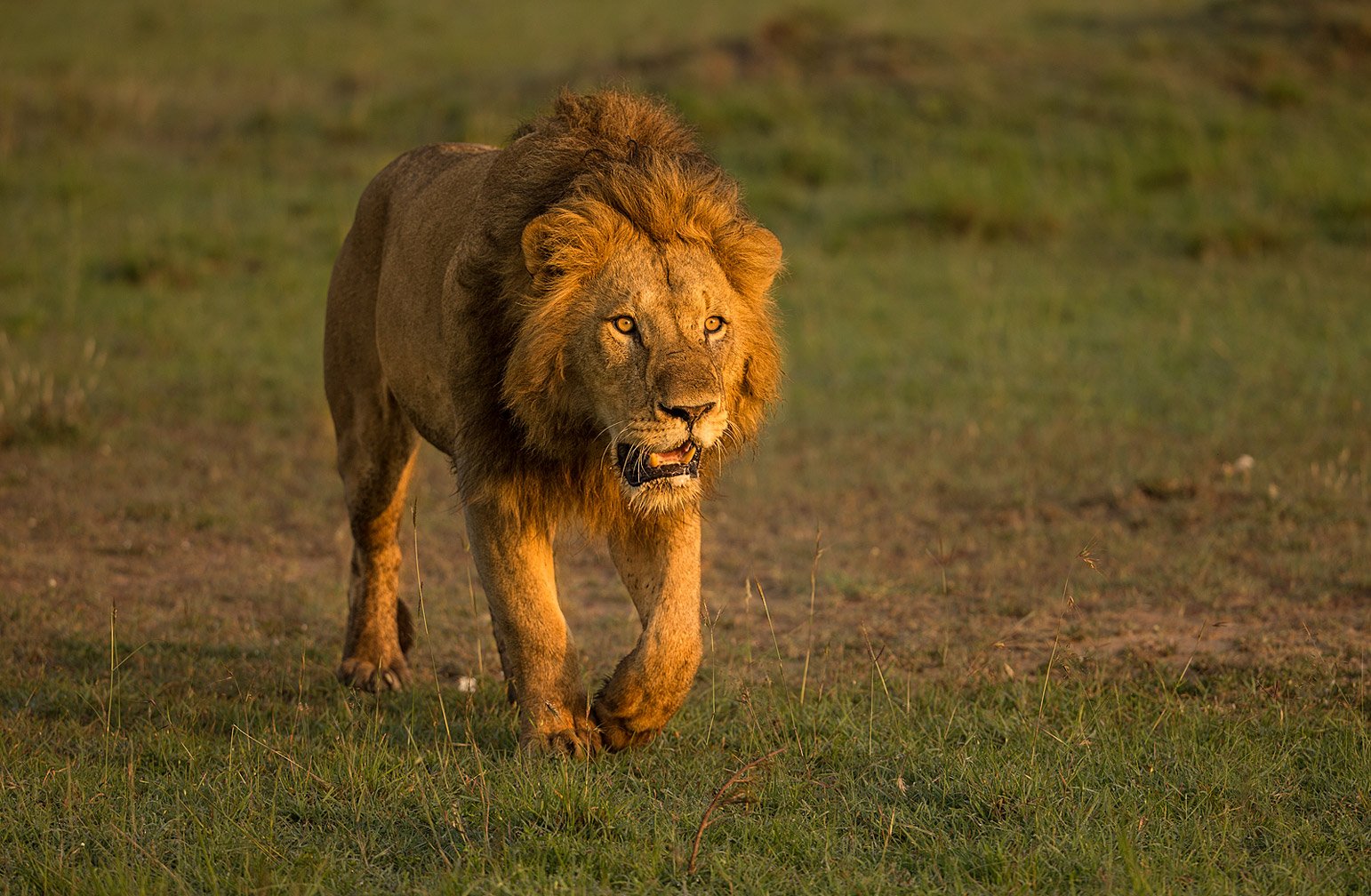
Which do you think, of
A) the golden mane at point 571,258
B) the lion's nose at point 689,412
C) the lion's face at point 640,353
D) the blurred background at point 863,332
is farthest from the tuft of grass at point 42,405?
the lion's nose at point 689,412

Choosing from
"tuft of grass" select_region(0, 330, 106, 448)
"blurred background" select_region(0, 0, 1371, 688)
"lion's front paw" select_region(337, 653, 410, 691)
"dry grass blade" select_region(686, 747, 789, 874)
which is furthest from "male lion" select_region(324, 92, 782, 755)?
"tuft of grass" select_region(0, 330, 106, 448)

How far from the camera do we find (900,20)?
21.1 m

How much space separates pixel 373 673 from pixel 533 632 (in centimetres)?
132

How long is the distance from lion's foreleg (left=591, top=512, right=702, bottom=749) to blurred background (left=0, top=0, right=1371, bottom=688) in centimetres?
44

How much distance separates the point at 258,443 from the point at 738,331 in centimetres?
536

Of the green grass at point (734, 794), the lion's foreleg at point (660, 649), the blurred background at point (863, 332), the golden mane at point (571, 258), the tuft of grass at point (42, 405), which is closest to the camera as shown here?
the green grass at point (734, 794)

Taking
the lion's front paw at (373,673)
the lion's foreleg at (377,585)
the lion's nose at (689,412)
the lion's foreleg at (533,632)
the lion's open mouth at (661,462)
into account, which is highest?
the lion's nose at (689,412)

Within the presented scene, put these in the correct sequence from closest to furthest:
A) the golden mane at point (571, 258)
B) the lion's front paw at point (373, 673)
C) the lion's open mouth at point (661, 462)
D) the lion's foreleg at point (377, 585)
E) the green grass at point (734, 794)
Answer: the green grass at point (734, 794), the lion's open mouth at point (661, 462), the golden mane at point (571, 258), the lion's front paw at point (373, 673), the lion's foreleg at point (377, 585)

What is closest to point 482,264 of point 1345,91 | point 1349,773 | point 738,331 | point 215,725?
point 738,331

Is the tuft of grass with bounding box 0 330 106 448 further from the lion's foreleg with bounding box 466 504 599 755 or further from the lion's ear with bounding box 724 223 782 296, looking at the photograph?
the lion's ear with bounding box 724 223 782 296

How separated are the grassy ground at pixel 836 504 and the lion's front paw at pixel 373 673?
17 cm

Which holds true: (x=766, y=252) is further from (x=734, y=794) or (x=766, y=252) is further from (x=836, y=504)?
(x=836, y=504)

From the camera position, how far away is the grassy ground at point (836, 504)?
357 cm

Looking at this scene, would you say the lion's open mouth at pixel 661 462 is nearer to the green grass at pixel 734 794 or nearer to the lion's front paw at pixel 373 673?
the green grass at pixel 734 794
